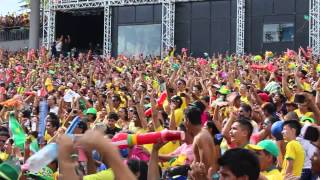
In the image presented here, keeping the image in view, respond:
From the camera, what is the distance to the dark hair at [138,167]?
505 centimetres

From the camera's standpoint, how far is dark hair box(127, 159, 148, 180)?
16.6 feet

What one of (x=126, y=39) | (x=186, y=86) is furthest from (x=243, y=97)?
(x=126, y=39)

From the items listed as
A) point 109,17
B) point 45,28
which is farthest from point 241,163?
point 45,28

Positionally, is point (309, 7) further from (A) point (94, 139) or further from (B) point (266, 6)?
(A) point (94, 139)

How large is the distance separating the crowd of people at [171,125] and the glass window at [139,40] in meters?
12.0

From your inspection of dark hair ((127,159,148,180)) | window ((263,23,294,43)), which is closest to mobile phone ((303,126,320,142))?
dark hair ((127,159,148,180))

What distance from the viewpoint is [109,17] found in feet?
104

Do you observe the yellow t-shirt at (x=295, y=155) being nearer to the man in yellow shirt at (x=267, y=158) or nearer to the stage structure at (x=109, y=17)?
the man in yellow shirt at (x=267, y=158)

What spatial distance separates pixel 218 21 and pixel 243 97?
20.0m

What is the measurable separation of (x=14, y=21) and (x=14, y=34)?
0.85 m

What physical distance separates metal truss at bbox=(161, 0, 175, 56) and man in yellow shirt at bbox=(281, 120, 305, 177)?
2347 centimetres

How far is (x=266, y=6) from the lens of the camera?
29.2m

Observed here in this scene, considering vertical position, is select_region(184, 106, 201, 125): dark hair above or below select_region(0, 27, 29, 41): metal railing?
below

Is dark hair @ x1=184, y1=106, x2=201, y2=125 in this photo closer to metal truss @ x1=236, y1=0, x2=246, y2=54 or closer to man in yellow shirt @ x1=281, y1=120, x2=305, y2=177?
man in yellow shirt @ x1=281, y1=120, x2=305, y2=177
